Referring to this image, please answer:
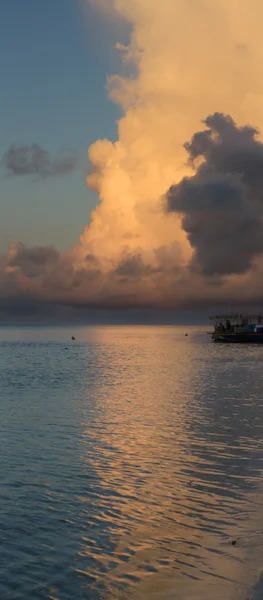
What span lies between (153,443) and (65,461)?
18.8 ft

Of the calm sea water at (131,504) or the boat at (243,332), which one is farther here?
the boat at (243,332)

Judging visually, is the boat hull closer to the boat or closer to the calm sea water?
the boat

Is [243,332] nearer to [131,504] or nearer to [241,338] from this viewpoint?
[241,338]

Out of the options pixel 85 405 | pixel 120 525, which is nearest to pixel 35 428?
pixel 85 405

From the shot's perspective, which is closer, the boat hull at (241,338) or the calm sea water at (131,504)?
the calm sea water at (131,504)

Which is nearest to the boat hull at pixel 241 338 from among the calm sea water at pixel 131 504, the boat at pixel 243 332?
the boat at pixel 243 332

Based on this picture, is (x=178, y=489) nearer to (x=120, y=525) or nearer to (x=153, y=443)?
(x=120, y=525)

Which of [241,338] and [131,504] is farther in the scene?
[241,338]

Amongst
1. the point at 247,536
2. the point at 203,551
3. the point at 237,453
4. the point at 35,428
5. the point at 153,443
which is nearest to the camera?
the point at 203,551

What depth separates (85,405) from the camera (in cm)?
4275

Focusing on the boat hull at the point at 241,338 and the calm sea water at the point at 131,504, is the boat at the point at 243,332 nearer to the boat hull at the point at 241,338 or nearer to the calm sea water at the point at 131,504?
the boat hull at the point at 241,338

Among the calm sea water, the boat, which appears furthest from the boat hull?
the calm sea water

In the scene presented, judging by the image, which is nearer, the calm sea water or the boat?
the calm sea water

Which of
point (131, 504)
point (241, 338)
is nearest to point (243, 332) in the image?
point (241, 338)
